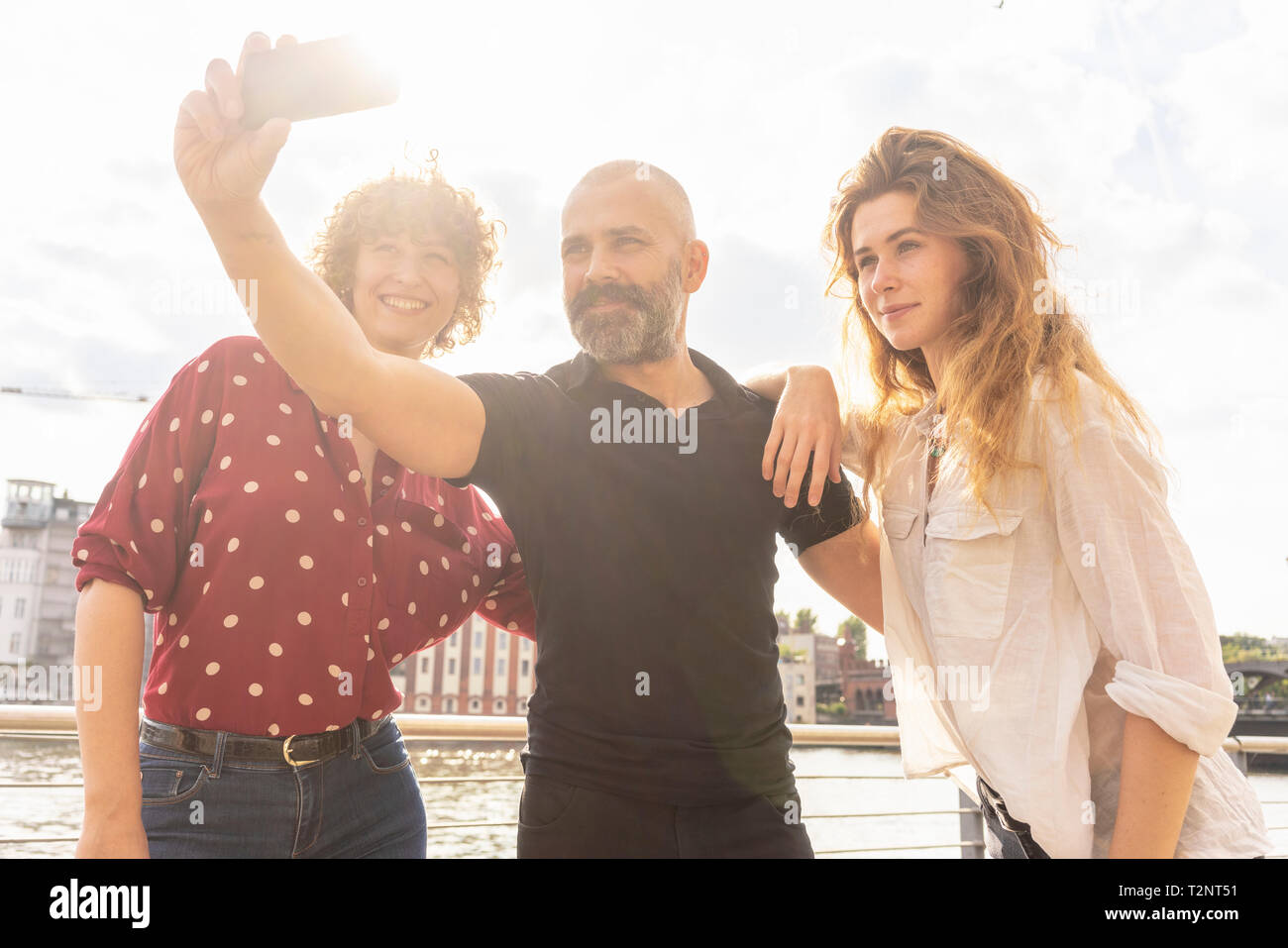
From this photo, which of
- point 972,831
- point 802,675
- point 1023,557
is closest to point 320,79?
point 1023,557

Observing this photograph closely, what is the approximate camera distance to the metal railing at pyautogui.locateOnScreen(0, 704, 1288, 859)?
2.04 meters

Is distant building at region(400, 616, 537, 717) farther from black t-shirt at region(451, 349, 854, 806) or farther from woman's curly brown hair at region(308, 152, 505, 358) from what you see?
black t-shirt at region(451, 349, 854, 806)

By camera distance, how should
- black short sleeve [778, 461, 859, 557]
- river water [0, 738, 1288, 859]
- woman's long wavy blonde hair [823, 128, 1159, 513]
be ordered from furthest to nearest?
river water [0, 738, 1288, 859]
black short sleeve [778, 461, 859, 557]
woman's long wavy blonde hair [823, 128, 1159, 513]

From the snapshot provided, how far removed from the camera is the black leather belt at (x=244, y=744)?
54.6 inches

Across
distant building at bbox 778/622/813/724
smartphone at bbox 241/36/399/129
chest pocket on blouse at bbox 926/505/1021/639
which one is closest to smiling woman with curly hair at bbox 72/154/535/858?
smartphone at bbox 241/36/399/129

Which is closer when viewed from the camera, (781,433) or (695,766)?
(695,766)

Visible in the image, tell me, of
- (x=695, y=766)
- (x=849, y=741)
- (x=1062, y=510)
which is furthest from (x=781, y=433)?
(x=849, y=741)

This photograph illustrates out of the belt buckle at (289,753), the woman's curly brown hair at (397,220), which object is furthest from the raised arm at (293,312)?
the woman's curly brown hair at (397,220)

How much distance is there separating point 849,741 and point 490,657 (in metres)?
61.2

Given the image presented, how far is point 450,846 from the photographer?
26906 millimetres

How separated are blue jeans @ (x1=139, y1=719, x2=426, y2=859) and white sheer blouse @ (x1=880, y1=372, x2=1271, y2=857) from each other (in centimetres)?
110

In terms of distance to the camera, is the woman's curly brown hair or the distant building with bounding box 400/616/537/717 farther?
the distant building with bounding box 400/616/537/717
